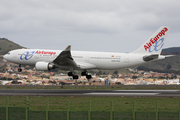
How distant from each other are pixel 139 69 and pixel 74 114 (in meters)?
167

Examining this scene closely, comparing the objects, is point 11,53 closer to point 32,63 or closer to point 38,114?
point 32,63

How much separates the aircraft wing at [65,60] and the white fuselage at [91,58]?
1.96 meters

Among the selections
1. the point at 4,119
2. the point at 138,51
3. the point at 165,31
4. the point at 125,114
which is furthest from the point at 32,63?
the point at 125,114

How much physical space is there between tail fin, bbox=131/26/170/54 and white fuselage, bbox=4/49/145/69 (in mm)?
1690

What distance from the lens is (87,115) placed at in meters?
20.1

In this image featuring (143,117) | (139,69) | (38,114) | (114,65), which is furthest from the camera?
(139,69)

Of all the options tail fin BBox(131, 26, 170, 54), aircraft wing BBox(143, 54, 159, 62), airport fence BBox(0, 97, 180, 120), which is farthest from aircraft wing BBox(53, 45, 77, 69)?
airport fence BBox(0, 97, 180, 120)

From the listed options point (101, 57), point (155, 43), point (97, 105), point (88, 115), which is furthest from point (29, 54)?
point (88, 115)

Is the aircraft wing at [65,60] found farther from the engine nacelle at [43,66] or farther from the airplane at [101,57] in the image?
the engine nacelle at [43,66]

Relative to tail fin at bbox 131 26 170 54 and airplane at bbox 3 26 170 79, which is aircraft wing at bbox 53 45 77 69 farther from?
tail fin at bbox 131 26 170 54

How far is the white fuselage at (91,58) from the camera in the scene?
186 feet

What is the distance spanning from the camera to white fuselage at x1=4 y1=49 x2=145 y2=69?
56594 mm

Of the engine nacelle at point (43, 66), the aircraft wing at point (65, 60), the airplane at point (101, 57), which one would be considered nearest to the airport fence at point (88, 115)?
the aircraft wing at point (65, 60)

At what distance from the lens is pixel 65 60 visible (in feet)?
180
